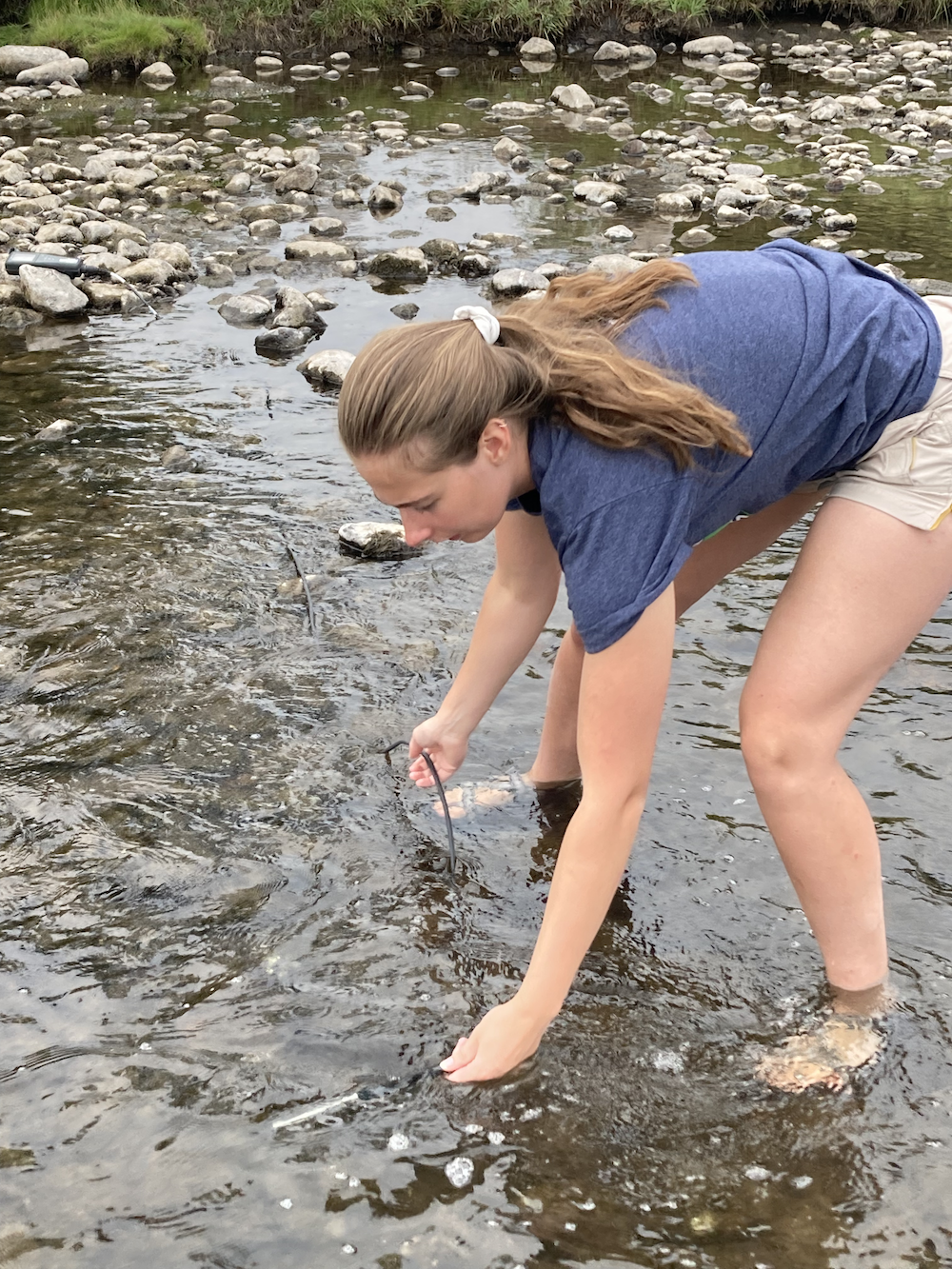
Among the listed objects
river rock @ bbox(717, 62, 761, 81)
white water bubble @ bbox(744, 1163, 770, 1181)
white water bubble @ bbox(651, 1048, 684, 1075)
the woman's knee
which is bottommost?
white water bubble @ bbox(651, 1048, 684, 1075)

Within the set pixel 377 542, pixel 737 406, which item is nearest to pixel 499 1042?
pixel 737 406

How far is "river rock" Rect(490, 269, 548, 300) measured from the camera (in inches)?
276

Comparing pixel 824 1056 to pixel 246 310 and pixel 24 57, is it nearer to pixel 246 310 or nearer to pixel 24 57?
pixel 246 310

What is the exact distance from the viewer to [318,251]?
7.81 m

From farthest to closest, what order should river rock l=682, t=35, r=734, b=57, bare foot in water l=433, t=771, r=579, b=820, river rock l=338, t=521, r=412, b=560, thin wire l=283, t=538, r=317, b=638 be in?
1. river rock l=682, t=35, r=734, b=57
2. river rock l=338, t=521, r=412, b=560
3. thin wire l=283, t=538, r=317, b=638
4. bare foot in water l=433, t=771, r=579, b=820

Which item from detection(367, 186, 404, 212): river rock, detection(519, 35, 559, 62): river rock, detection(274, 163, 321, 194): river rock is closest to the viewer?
detection(367, 186, 404, 212): river rock

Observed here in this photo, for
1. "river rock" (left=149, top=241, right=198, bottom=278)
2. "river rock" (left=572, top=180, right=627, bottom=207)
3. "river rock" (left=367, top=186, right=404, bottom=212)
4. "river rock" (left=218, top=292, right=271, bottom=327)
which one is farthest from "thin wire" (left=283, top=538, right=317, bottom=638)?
"river rock" (left=572, top=180, right=627, bottom=207)

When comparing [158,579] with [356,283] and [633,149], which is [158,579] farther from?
[633,149]

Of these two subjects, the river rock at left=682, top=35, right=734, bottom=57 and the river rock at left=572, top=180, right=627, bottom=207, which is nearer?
the river rock at left=572, top=180, right=627, bottom=207

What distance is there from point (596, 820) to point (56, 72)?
13.8 meters

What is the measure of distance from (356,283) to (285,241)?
1049mm

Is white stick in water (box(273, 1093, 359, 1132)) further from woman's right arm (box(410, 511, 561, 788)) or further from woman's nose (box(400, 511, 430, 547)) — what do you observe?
woman's nose (box(400, 511, 430, 547))

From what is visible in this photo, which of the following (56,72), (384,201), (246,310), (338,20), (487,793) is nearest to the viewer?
(487,793)

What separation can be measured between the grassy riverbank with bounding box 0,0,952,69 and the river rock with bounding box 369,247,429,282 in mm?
8327
